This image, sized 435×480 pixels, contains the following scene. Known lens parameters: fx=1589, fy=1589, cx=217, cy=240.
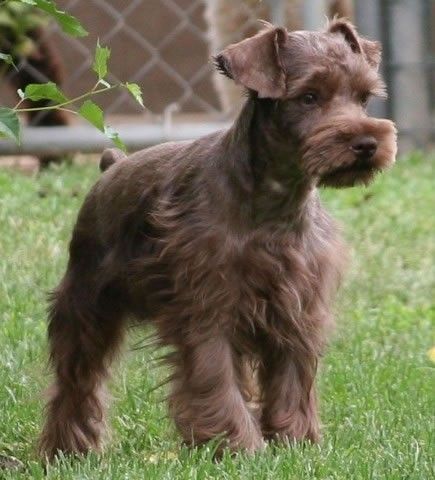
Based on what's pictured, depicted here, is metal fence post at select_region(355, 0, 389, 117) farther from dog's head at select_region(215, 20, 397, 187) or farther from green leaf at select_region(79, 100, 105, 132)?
green leaf at select_region(79, 100, 105, 132)

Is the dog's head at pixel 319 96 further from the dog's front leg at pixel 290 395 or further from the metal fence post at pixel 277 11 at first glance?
the metal fence post at pixel 277 11

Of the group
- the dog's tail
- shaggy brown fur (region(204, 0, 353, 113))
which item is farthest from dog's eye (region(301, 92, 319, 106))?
shaggy brown fur (region(204, 0, 353, 113))

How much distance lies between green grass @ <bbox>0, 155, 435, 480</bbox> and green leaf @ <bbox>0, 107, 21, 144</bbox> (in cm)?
96

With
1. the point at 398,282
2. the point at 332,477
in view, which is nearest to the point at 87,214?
the point at 332,477

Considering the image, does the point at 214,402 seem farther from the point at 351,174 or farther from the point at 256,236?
the point at 351,174

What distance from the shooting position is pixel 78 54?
14.2 metres

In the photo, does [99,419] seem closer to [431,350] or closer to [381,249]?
[431,350]

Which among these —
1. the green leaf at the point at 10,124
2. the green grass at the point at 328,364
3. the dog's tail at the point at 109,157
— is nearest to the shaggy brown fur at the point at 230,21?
the green grass at the point at 328,364

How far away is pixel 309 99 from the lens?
462cm

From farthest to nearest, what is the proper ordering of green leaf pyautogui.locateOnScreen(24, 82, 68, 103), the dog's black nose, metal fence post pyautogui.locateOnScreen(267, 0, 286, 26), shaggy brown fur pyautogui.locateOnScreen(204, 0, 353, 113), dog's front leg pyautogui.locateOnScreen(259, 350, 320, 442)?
Answer: shaggy brown fur pyautogui.locateOnScreen(204, 0, 353, 113)
metal fence post pyautogui.locateOnScreen(267, 0, 286, 26)
dog's front leg pyautogui.locateOnScreen(259, 350, 320, 442)
the dog's black nose
green leaf pyautogui.locateOnScreen(24, 82, 68, 103)

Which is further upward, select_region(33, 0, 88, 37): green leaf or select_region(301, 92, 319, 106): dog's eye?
select_region(33, 0, 88, 37): green leaf

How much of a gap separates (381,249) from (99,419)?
299 centimetres

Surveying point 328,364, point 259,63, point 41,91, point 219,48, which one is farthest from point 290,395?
point 219,48

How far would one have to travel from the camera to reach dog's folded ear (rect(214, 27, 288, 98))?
4586 millimetres
